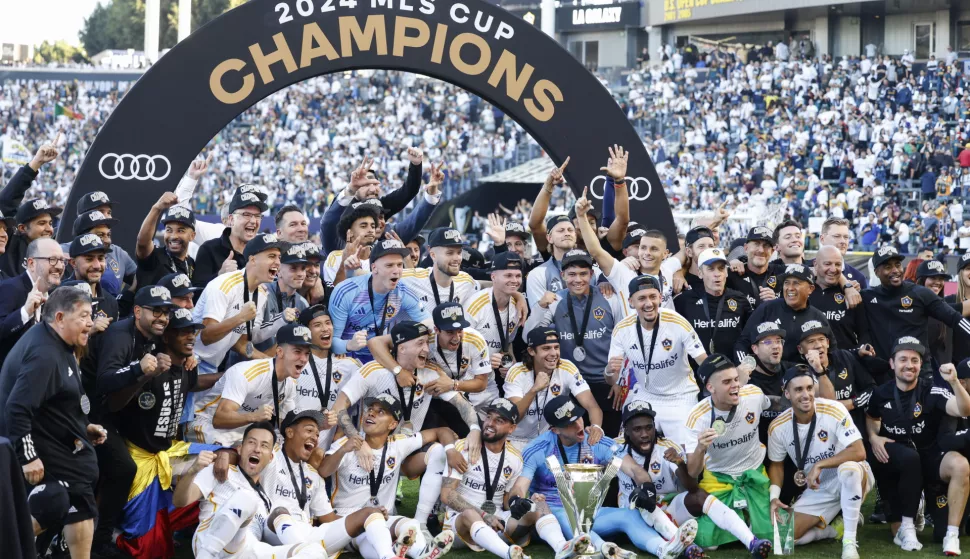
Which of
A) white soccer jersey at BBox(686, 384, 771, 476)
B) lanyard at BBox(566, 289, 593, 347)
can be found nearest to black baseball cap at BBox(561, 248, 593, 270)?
lanyard at BBox(566, 289, 593, 347)

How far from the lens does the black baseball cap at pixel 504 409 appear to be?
314 inches

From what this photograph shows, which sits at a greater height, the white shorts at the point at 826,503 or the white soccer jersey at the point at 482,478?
the white soccer jersey at the point at 482,478

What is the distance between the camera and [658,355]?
8.55m

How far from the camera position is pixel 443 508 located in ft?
26.9

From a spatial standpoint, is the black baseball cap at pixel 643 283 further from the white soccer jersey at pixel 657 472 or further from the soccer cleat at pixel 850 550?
the soccer cleat at pixel 850 550

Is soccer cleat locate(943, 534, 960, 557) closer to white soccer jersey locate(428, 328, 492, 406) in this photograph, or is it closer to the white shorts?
the white shorts

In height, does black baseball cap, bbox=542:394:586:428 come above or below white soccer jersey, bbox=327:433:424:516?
above

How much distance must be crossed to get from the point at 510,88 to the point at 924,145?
66.2ft

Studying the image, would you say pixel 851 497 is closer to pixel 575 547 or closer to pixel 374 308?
pixel 575 547

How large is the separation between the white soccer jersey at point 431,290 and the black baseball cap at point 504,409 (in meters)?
1.09

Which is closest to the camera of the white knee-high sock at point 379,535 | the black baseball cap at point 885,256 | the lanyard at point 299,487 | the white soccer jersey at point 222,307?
the white knee-high sock at point 379,535

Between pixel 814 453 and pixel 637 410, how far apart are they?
4.48ft

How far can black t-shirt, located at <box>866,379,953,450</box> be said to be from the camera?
332 inches

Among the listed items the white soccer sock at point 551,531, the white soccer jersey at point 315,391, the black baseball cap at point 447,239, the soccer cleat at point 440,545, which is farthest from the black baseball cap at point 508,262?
the soccer cleat at point 440,545
